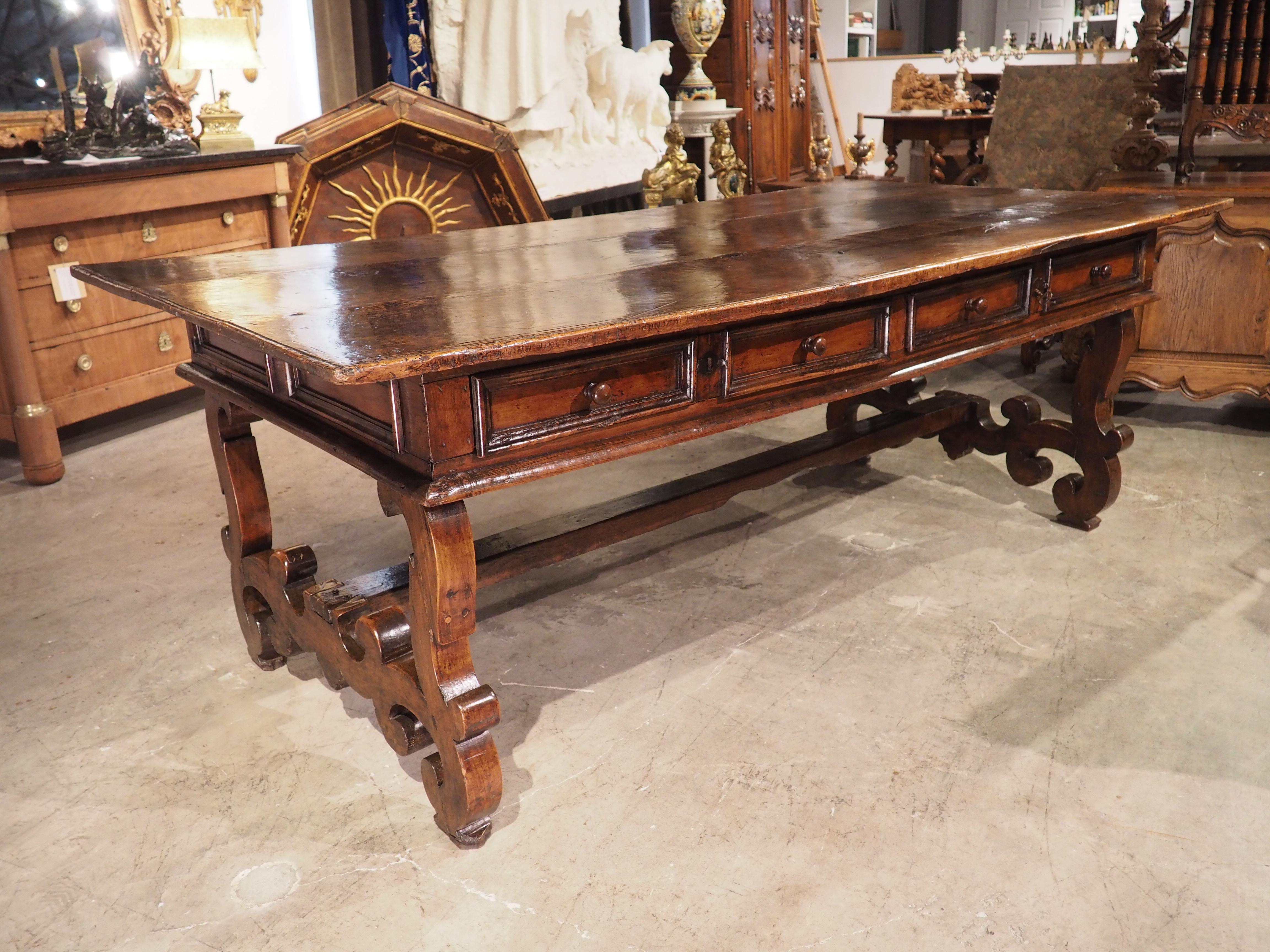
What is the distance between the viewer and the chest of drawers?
12.1ft

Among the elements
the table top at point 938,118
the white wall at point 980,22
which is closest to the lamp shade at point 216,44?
the table top at point 938,118

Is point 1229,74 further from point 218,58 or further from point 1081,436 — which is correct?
point 218,58

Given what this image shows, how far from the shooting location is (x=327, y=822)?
Answer: 192 cm

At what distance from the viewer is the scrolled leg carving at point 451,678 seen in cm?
170

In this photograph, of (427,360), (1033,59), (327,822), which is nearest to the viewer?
(427,360)

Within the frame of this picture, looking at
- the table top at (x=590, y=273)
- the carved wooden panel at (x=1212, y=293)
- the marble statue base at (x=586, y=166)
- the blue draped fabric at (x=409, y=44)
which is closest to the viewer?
the table top at (x=590, y=273)

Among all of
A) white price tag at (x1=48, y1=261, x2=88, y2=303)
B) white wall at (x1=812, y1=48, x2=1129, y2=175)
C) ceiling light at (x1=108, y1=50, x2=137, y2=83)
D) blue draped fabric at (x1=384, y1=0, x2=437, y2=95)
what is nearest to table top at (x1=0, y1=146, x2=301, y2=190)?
white price tag at (x1=48, y1=261, x2=88, y2=303)

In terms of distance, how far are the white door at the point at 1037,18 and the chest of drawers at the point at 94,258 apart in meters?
14.0

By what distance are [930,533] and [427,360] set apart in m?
2.05

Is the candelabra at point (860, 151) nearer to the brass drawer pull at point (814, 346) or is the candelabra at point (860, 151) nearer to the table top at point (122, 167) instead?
the brass drawer pull at point (814, 346)

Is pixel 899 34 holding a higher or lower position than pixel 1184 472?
higher

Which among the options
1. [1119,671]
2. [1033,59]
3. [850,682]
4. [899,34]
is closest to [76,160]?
[850,682]

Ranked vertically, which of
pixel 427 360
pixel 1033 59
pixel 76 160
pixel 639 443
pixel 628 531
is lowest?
pixel 628 531

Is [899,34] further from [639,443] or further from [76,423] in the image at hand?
[639,443]
